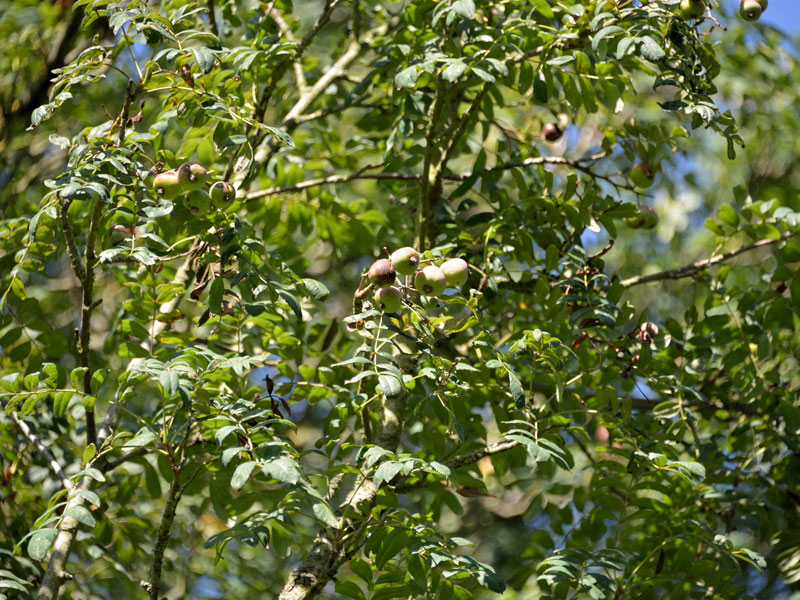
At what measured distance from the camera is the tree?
5.75 ft

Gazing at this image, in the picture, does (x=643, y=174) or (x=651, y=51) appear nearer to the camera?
(x=651, y=51)

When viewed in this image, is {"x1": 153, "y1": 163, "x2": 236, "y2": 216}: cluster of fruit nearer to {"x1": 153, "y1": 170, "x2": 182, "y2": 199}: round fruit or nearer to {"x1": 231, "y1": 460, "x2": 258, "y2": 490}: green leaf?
{"x1": 153, "y1": 170, "x2": 182, "y2": 199}: round fruit

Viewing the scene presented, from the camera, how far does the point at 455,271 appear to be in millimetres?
1837

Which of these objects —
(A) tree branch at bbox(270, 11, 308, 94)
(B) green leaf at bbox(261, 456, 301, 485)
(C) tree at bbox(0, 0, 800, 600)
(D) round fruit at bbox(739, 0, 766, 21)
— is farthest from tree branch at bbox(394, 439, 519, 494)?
(A) tree branch at bbox(270, 11, 308, 94)

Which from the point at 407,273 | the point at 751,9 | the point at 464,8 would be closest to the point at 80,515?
the point at 407,273

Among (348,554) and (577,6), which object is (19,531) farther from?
(577,6)

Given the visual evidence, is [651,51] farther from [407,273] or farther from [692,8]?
[407,273]

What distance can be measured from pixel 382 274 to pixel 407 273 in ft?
0.28

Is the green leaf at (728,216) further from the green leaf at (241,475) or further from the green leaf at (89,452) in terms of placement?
the green leaf at (89,452)

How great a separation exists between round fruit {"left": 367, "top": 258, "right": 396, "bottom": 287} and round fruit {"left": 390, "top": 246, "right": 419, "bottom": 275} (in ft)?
0.10

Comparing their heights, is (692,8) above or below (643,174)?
above

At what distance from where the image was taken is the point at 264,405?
1851mm

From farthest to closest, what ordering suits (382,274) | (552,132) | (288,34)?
(288,34) → (552,132) → (382,274)

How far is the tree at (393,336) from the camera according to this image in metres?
1.75
